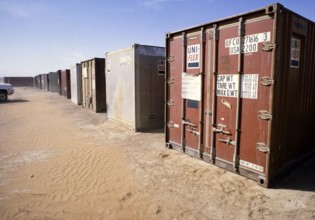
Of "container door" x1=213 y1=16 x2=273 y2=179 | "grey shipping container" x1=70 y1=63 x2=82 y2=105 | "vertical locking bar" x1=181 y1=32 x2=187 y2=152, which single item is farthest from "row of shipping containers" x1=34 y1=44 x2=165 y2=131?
"grey shipping container" x1=70 y1=63 x2=82 y2=105

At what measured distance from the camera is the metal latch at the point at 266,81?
13.1 ft

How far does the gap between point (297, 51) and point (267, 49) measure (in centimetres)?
105

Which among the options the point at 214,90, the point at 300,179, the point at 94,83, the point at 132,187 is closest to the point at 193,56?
the point at 214,90

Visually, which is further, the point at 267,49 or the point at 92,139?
the point at 92,139

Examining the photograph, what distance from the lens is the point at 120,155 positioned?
6.21 m

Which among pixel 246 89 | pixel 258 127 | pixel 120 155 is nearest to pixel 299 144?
pixel 258 127

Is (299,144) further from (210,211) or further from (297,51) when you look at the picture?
(210,211)

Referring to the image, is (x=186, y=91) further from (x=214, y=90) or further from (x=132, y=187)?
(x=132, y=187)

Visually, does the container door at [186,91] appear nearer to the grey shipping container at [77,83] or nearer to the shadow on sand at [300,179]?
the shadow on sand at [300,179]

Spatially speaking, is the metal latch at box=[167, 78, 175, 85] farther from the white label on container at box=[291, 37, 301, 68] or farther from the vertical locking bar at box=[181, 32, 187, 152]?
the white label on container at box=[291, 37, 301, 68]

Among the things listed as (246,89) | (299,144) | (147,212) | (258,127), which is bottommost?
(147,212)

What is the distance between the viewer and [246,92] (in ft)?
14.5

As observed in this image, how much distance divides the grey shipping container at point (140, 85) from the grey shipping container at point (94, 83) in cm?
374

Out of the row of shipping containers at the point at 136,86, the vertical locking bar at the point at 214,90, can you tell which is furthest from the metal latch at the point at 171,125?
the row of shipping containers at the point at 136,86
